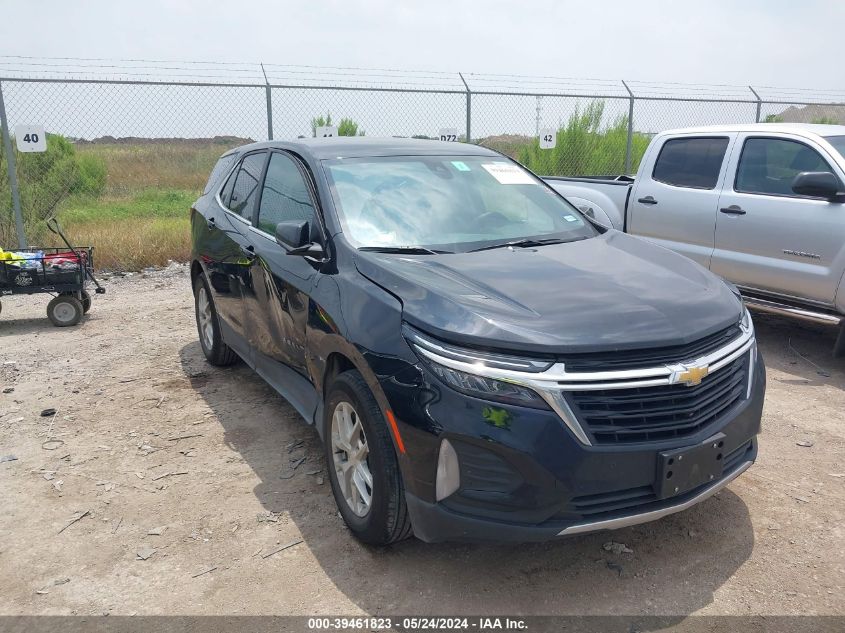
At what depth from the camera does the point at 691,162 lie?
6871mm

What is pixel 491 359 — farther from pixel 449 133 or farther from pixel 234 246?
pixel 449 133

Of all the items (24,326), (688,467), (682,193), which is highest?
(682,193)

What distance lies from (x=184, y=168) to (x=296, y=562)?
20740 millimetres

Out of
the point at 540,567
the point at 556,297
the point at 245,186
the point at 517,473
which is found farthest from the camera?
the point at 245,186

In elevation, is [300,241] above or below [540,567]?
above

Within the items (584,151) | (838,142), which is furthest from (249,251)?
(584,151)

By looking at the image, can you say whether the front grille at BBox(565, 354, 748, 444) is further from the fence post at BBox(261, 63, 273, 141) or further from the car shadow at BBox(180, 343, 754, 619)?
the fence post at BBox(261, 63, 273, 141)

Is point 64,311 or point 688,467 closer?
point 688,467

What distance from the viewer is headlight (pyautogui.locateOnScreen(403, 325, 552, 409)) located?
262 cm

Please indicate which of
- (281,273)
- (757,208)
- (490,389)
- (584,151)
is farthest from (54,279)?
(584,151)

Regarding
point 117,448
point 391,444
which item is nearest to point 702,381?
point 391,444

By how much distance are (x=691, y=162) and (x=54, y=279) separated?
624 cm

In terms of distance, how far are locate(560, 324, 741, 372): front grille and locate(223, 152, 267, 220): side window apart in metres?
2.81

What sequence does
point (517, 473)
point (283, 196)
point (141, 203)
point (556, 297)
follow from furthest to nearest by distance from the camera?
1. point (141, 203)
2. point (283, 196)
3. point (556, 297)
4. point (517, 473)
